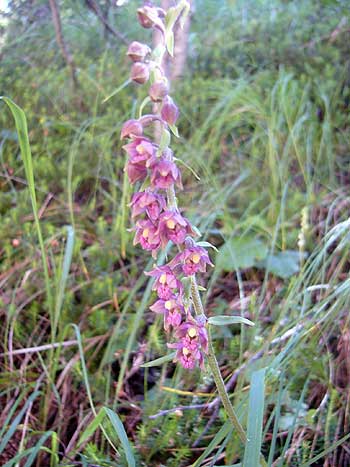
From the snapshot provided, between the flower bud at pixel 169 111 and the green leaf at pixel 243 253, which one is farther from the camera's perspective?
the green leaf at pixel 243 253

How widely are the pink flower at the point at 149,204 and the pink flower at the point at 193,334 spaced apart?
0.81ft

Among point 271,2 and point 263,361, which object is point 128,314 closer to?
point 263,361

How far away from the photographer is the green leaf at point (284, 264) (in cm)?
212

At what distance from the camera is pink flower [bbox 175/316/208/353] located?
116 cm

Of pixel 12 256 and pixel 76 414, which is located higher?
pixel 12 256

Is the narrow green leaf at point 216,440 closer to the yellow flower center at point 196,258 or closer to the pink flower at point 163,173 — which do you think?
the yellow flower center at point 196,258

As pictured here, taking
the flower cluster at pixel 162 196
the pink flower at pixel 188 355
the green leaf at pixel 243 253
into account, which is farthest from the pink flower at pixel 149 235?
the green leaf at pixel 243 253

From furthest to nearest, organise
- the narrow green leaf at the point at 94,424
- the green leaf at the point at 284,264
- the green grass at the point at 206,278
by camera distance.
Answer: the green leaf at the point at 284,264 → the green grass at the point at 206,278 → the narrow green leaf at the point at 94,424

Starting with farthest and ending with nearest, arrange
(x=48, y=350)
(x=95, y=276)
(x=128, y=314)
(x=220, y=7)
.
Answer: (x=220, y=7), (x=95, y=276), (x=128, y=314), (x=48, y=350)

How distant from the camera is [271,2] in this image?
427 centimetres

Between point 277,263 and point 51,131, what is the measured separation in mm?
1579

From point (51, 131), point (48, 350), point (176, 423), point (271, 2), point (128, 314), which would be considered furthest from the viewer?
point (271, 2)

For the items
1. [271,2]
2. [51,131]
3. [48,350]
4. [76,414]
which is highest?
[271,2]

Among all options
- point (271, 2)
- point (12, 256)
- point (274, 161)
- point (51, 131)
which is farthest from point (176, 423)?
point (271, 2)
